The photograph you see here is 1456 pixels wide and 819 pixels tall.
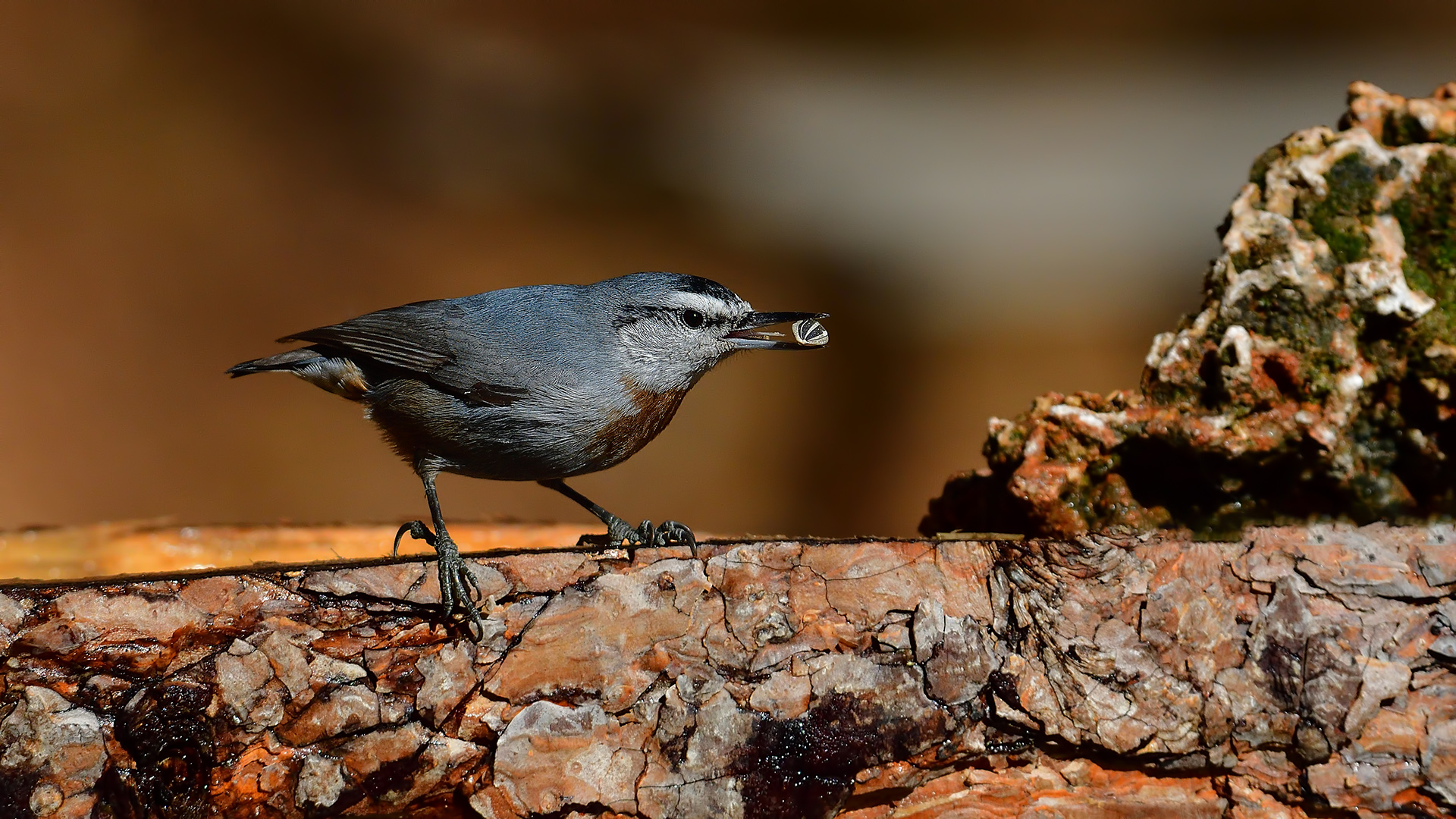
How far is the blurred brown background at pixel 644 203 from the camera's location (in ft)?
13.4

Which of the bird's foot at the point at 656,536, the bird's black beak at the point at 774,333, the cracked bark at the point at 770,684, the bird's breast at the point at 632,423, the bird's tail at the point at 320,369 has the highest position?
the bird's black beak at the point at 774,333

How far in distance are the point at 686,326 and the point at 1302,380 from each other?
1.36 meters

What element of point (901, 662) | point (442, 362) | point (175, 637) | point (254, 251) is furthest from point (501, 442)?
point (254, 251)

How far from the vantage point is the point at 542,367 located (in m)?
2.19

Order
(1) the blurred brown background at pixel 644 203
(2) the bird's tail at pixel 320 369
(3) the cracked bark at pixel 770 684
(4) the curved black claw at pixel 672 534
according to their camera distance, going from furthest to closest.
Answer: (1) the blurred brown background at pixel 644 203, (2) the bird's tail at pixel 320 369, (4) the curved black claw at pixel 672 534, (3) the cracked bark at pixel 770 684

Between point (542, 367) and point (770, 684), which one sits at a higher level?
point (542, 367)

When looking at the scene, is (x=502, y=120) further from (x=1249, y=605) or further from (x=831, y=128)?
(x=1249, y=605)

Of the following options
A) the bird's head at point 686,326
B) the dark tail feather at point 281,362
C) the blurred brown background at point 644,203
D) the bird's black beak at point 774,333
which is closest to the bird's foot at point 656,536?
the bird's head at point 686,326

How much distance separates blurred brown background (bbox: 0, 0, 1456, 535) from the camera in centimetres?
408

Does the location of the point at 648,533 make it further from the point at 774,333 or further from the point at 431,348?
the point at 431,348

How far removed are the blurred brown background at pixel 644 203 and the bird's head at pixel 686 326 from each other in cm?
165

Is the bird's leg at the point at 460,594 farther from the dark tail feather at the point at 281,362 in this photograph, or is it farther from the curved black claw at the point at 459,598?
the dark tail feather at the point at 281,362

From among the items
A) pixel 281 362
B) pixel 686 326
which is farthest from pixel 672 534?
pixel 281 362

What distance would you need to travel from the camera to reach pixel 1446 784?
169 centimetres
